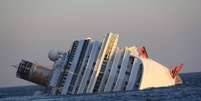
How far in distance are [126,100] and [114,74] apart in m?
4.78

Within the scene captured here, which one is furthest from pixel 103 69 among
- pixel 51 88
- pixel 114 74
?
pixel 51 88

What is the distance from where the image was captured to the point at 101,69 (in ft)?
261

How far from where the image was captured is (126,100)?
2936 inches

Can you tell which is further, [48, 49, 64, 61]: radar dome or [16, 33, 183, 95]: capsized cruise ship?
[48, 49, 64, 61]: radar dome

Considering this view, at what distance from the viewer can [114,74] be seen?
3068 inches

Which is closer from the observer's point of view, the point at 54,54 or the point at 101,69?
the point at 101,69

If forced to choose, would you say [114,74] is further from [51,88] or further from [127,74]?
[51,88]

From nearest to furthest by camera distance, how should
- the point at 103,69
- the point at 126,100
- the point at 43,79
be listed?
the point at 126,100 < the point at 103,69 < the point at 43,79

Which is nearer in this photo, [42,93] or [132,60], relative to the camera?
[132,60]

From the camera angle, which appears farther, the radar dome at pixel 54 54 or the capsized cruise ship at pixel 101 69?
the radar dome at pixel 54 54

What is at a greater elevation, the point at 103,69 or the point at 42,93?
the point at 103,69

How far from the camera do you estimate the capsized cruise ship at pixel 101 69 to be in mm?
77938

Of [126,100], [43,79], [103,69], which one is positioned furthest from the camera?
[43,79]

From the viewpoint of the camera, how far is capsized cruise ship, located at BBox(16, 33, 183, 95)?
3068 inches
